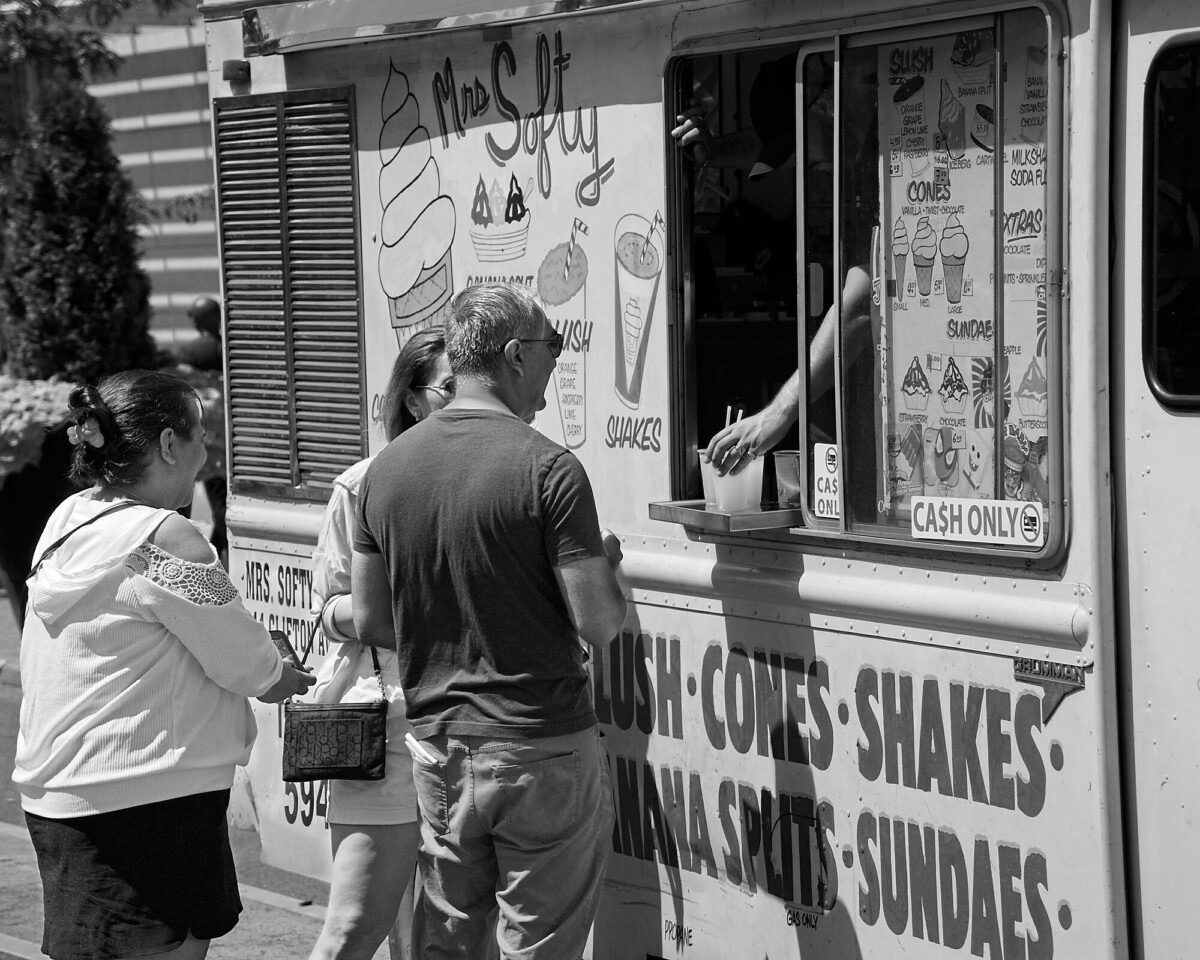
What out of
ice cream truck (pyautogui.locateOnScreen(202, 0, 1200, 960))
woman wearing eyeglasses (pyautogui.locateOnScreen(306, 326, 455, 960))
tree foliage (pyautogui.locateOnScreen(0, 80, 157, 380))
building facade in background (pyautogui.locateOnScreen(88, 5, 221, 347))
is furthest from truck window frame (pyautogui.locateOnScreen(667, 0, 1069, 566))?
building facade in background (pyautogui.locateOnScreen(88, 5, 221, 347))

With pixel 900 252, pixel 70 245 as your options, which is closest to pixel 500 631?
pixel 900 252

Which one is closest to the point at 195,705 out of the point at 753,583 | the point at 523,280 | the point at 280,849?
the point at 753,583

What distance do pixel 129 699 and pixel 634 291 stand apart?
1.70m

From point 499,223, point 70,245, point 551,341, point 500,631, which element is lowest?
point 500,631

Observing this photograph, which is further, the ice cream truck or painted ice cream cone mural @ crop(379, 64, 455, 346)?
painted ice cream cone mural @ crop(379, 64, 455, 346)

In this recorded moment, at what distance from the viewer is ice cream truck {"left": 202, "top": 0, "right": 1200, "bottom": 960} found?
128 inches

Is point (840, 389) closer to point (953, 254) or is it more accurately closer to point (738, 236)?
point (953, 254)

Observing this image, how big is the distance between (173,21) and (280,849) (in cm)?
1330

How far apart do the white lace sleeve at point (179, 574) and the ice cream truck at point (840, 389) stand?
1.22 meters

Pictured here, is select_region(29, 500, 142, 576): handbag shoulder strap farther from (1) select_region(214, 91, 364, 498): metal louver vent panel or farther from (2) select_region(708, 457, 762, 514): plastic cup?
(1) select_region(214, 91, 364, 498): metal louver vent panel

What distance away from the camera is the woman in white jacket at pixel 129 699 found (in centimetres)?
322

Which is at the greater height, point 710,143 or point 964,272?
point 710,143

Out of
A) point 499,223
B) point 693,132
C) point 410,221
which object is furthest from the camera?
point 410,221

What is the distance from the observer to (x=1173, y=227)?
10.4 ft
